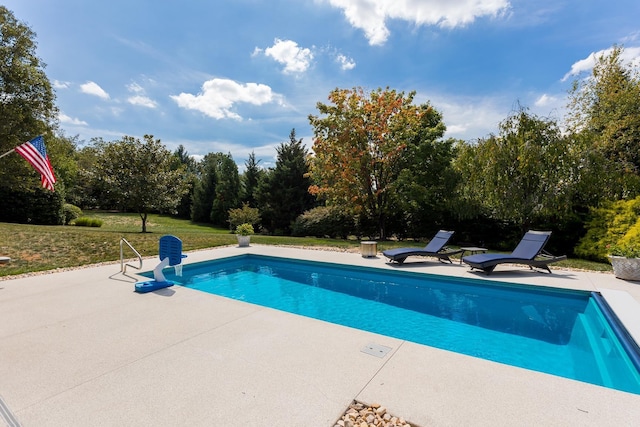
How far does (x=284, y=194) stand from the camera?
74.7 ft

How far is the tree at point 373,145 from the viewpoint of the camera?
14.1m

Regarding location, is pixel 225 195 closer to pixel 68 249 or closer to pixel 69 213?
pixel 69 213

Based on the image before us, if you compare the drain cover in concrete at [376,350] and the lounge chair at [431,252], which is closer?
the drain cover in concrete at [376,350]

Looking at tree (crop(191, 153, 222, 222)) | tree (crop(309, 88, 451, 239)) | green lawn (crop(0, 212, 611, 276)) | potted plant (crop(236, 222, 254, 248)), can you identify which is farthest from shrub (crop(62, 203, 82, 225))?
tree (crop(309, 88, 451, 239))

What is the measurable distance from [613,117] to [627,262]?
11.4 m

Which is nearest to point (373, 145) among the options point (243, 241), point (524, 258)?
point (243, 241)

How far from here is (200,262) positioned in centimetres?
871

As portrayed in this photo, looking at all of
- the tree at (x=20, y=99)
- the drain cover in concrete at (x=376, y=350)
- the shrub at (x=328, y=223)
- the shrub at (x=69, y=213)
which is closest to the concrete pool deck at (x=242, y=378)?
the drain cover in concrete at (x=376, y=350)

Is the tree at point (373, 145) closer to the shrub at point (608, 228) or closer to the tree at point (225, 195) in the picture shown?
the shrub at point (608, 228)

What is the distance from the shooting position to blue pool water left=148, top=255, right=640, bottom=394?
12.4 ft

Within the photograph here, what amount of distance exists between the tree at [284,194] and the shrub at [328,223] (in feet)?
18.7

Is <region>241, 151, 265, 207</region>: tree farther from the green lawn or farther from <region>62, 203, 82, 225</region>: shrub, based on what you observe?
the green lawn

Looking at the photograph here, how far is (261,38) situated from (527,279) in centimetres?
1024

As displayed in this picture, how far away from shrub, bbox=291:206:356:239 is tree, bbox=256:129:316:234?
18.7 feet
